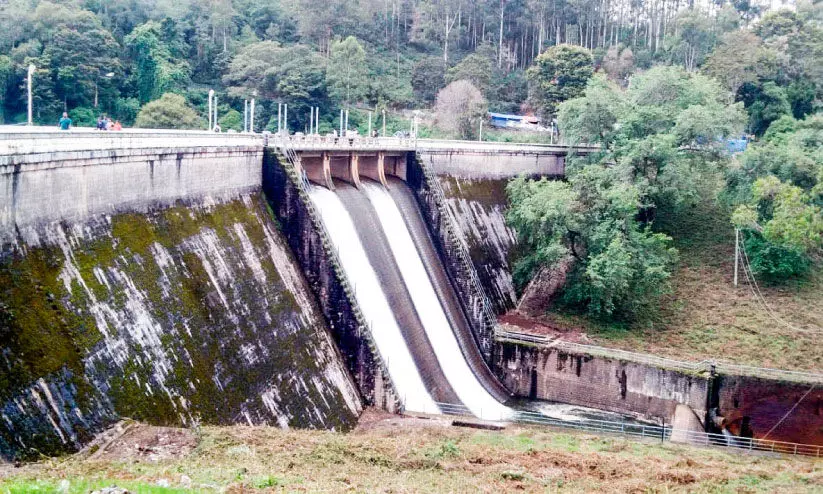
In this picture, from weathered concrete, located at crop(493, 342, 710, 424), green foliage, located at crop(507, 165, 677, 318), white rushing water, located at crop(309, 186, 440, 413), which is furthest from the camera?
green foliage, located at crop(507, 165, 677, 318)

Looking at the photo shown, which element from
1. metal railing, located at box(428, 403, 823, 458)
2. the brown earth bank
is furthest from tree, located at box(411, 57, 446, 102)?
the brown earth bank

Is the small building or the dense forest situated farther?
the small building

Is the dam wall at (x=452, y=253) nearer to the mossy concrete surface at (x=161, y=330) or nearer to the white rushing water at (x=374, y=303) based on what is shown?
the white rushing water at (x=374, y=303)

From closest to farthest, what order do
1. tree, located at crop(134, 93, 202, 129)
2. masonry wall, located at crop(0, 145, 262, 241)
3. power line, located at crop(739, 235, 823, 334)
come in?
1. masonry wall, located at crop(0, 145, 262, 241)
2. power line, located at crop(739, 235, 823, 334)
3. tree, located at crop(134, 93, 202, 129)

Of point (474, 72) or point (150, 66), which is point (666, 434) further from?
point (474, 72)

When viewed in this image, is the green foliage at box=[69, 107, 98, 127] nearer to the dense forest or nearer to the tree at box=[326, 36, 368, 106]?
the dense forest

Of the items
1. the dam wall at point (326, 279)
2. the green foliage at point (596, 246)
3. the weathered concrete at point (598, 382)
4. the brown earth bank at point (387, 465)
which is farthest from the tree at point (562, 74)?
the brown earth bank at point (387, 465)

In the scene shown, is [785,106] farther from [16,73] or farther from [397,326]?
[16,73]

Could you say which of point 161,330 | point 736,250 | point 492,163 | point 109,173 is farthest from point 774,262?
point 109,173
